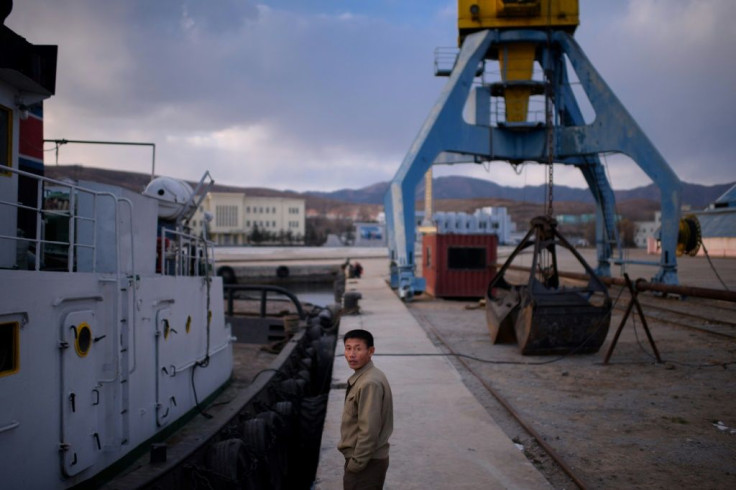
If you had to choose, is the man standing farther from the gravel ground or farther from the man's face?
the gravel ground

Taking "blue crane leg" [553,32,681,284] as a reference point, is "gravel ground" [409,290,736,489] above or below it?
below

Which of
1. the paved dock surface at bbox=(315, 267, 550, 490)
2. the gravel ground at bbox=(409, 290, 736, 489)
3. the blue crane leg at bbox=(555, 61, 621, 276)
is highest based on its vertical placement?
the blue crane leg at bbox=(555, 61, 621, 276)

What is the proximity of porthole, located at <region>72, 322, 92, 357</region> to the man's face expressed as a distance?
9.69 feet

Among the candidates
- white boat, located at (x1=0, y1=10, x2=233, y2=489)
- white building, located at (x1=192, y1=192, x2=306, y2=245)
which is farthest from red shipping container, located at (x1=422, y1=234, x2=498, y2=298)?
white building, located at (x1=192, y1=192, x2=306, y2=245)

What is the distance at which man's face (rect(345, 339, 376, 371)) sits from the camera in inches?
141

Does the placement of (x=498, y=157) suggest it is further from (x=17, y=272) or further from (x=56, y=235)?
(x=17, y=272)

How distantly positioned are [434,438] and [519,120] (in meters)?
19.0

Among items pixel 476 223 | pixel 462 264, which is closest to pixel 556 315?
pixel 462 264

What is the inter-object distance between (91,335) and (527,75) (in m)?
20.9

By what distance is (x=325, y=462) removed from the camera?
5637 millimetres

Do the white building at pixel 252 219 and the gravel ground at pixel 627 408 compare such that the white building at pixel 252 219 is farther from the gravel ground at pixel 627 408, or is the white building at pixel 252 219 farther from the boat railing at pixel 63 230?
the boat railing at pixel 63 230

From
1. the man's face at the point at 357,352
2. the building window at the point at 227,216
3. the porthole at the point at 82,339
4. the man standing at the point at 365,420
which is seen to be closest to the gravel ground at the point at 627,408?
the man standing at the point at 365,420

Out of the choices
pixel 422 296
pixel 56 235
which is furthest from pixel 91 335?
pixel 422 296

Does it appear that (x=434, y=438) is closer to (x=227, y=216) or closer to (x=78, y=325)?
(x=78, y=325)
